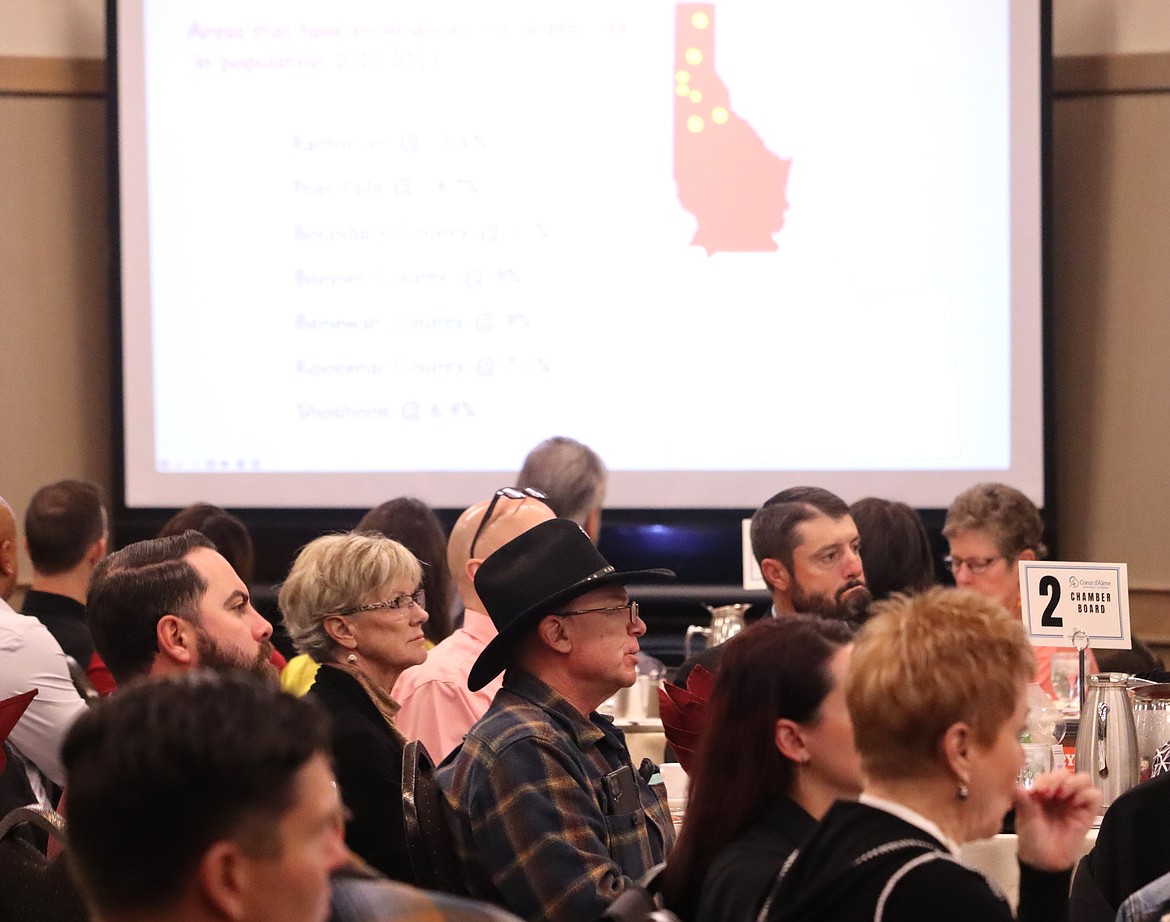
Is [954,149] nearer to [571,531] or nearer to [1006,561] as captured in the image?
[1006,561]

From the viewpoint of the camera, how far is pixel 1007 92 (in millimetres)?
5887

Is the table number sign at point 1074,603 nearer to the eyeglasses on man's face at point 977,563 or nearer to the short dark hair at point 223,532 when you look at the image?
the eyeglasses on man's face at point 977,563

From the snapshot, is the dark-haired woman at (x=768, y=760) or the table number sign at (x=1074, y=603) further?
the table number sign at (x=1074, y=603)

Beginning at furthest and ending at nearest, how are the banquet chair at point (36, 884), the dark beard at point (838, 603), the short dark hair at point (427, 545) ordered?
the short dark hair at point (427, 545) → the dark beard at point (838, 603) → the banquet chair at point (36, 884)

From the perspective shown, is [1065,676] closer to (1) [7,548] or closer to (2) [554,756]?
(2) [554,756]

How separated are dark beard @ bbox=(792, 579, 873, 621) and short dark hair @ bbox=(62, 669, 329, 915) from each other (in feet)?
8.13

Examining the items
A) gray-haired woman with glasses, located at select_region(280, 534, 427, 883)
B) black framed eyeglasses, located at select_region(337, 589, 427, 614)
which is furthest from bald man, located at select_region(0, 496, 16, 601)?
black framed eyeglasses, located at select_region(337, 589, 427, 614)

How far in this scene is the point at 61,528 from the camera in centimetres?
460

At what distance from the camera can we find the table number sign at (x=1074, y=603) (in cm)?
352

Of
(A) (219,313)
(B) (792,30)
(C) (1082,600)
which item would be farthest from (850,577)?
(A) (219,313)

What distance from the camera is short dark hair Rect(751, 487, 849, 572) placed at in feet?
12.5

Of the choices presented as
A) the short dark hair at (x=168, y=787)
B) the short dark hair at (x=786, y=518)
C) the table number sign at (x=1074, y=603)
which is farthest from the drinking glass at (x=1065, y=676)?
the short dark hair at (x=168, y=787)

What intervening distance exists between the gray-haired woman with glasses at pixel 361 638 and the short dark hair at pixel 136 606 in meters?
0.31

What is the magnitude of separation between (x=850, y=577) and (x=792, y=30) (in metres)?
3.02
